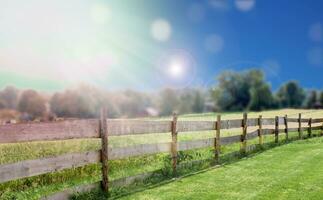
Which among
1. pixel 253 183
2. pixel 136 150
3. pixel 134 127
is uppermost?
pixel 134 127

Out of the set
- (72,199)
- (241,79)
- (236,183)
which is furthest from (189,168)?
(241,79)

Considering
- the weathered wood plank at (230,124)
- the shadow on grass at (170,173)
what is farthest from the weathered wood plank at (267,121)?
the weathered wood plank at (230,124)

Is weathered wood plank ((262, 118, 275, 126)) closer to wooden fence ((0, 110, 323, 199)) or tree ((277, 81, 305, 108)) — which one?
wooden fence ((0, 110, 323, 199))

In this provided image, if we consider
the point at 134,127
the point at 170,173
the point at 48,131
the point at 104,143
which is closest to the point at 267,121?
the point at 170,173

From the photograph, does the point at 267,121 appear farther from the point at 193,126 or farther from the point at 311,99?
the point at 311,99

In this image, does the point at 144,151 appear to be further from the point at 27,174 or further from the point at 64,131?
the point at 27,174

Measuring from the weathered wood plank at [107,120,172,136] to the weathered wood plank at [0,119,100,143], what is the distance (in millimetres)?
633

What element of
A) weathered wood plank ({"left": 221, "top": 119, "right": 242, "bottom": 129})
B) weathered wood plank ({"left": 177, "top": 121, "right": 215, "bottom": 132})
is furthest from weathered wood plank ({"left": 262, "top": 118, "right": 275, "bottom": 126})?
weathered wood plank ({"left": 177, "top": 121, "right": 215, "bottom": 132})

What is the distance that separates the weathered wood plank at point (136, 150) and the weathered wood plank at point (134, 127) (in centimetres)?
36

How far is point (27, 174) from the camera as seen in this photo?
8117 mm

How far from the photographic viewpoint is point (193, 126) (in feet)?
46.0

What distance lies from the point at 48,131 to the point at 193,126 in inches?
243

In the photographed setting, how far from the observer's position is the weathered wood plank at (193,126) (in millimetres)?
13328

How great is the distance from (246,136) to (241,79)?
10801 cm
